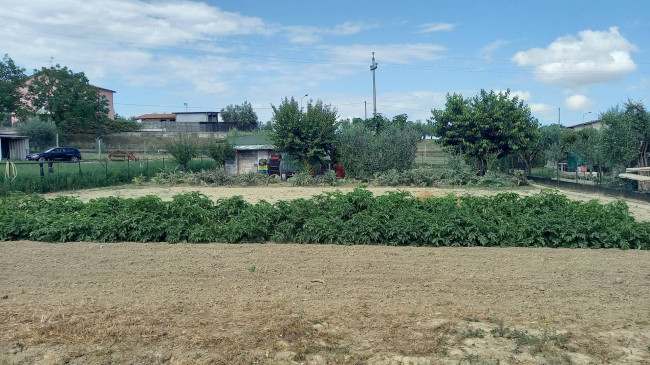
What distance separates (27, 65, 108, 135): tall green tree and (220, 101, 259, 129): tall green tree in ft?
58.9

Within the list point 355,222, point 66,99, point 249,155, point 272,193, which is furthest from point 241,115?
point 355,222

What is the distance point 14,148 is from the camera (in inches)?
1911

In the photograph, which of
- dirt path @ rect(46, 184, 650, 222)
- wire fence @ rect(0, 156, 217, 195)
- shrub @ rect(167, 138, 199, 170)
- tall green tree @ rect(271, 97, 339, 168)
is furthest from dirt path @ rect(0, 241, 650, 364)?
shrub @ rect(167, 138, 199, 170)

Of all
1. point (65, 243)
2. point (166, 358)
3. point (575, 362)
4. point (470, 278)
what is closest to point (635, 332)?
point (575, 362)

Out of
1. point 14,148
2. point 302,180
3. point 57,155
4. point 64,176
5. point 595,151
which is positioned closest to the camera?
point 595,151

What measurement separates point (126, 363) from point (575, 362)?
4051mm

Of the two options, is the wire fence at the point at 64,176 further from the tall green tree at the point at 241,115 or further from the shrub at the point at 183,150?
the tall green tree at the point at 241,115

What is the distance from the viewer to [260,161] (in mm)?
37156

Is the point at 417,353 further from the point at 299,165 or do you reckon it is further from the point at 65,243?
the point at 299,165

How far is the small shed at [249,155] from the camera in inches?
1499

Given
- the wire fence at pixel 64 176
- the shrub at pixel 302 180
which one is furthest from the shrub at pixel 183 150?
the shrub at pixel 302 180

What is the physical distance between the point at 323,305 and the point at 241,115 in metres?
74.1

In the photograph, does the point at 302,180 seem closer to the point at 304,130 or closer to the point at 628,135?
the point at 304,130

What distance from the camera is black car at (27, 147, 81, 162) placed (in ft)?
147
